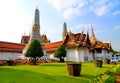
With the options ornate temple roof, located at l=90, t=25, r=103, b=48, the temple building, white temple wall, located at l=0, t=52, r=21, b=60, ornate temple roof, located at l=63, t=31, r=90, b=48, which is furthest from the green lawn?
ornate temple roof, located at l=90, t=25, r=103, b=48

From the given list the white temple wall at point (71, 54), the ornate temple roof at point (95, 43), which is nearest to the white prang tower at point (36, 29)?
the white temple wall at point (71, 54)

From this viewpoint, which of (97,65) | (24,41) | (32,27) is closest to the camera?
(97,65)

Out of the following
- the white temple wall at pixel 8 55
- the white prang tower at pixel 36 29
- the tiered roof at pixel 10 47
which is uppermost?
the white prang tower at pixel 36 29

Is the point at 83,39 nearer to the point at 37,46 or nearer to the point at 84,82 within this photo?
the point at 37,46

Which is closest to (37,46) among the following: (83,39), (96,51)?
(83,39)

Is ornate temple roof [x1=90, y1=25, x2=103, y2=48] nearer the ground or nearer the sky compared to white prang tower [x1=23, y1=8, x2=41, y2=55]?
nearer the ground

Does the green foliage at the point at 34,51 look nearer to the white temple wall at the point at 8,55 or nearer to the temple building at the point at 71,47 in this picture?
the temple building at the point at 71,47

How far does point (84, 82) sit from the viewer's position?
10.6 metres

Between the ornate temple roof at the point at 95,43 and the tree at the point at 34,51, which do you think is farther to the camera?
Answer: the ornate temple roof at the point at 95,43

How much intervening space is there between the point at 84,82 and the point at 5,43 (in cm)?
3312

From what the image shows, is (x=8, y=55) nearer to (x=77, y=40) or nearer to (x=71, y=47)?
(x=71, y=47)

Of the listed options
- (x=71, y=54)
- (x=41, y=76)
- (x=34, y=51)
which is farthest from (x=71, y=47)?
(x=41, y=76)

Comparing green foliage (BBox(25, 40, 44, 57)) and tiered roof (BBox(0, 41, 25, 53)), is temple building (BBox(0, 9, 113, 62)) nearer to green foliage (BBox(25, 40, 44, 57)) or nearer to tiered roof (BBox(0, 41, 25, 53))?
tiered roof (BBox(0, 41, 25, 53))

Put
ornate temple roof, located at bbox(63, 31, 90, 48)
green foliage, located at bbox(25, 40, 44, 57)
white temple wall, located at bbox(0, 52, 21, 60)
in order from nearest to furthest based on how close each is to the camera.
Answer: green foliage, located at bbox(25, 40, 44, 57) → ornate temple roof, located at bbox(63, 31, 90, 48) → white temple wall, located at bbox(0, 52, 21, 60)
